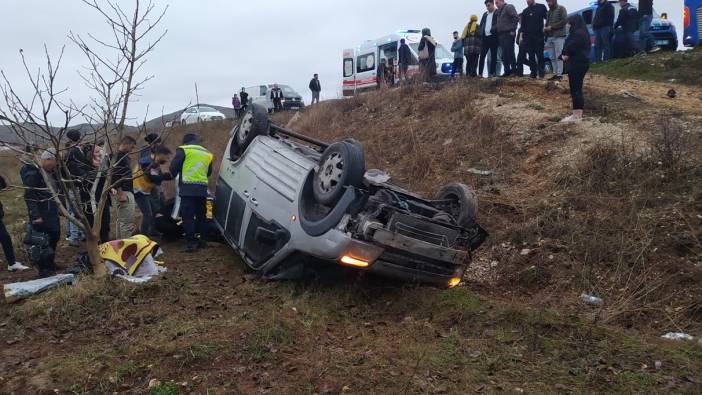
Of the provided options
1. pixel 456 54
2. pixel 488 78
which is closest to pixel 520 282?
pixel 488 78

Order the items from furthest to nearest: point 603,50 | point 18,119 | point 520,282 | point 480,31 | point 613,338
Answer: point 603,50 < point 480,31 < point 520,282 < point 18,119 < point 613,338

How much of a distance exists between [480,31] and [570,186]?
5.20 metres

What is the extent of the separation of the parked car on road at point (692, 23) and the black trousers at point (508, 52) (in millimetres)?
4803

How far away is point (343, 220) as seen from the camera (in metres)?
3.97

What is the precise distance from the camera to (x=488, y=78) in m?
10.9

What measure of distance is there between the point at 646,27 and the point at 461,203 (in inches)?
416

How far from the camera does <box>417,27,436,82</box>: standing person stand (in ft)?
41.7

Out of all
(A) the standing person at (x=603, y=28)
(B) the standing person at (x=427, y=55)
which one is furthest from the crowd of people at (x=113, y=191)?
(A) the standing person at (x=603, y=28)

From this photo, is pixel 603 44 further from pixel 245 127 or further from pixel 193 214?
pixel 193 214

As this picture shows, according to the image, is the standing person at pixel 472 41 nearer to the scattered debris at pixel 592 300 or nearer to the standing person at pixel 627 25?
the standing person at pixel 627 25

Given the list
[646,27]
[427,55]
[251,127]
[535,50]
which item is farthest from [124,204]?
[646,27]

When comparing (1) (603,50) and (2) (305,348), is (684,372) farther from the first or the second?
(1) (603,50)

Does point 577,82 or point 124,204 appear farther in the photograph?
point 577,82

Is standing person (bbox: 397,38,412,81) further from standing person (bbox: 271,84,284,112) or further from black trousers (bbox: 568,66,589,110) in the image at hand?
standing person (bbox: 271,84,284,112)
